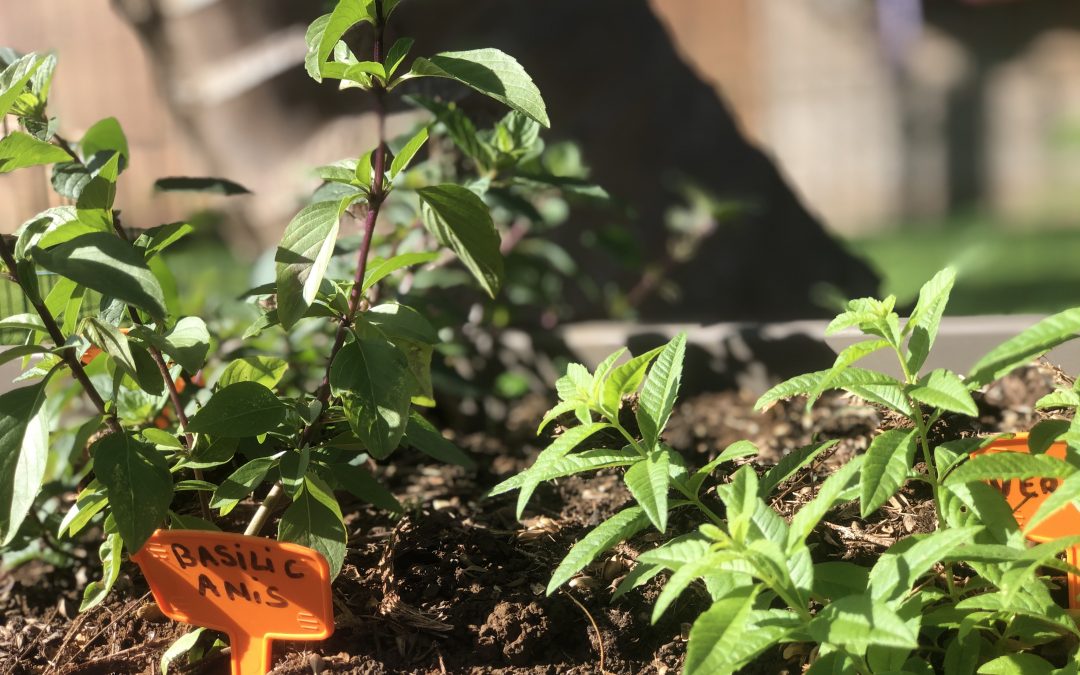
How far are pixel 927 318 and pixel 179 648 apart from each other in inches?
36.6

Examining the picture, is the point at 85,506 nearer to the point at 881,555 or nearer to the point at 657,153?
the point at 881,555

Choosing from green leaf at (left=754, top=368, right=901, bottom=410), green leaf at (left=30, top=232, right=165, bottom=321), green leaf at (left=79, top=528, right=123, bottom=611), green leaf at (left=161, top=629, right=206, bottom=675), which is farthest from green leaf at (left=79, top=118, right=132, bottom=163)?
green leaf at (left=754, top=368, right=901, bottom=410)

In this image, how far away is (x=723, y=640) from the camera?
32.9 inches

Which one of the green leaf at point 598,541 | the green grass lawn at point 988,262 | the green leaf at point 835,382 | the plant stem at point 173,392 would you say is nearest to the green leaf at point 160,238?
the plant stem at point 173,392

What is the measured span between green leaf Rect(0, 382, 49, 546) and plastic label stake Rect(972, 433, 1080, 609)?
1.00m

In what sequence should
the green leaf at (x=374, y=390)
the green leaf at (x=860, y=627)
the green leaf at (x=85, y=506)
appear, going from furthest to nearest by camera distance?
1. the green leaf at (x=85, y=506)
2. the green leaf at (x=374, y=390)
3. the green leaf at (x=860, y=627)

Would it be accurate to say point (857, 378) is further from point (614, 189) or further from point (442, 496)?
point (614, 189)

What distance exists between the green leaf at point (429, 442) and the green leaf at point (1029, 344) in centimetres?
61

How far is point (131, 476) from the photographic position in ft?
3.30

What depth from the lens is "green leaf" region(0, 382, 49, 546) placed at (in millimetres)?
932

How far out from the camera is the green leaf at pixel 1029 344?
868mm

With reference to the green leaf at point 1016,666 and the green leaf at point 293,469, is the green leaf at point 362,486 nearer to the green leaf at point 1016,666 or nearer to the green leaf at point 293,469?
the green leaf at point 293,469

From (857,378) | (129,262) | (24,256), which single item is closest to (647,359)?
(857,378)

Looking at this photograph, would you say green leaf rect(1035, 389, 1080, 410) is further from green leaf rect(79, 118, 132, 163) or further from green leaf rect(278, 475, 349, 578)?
green leaf rect(79, 118, 132, 163)
